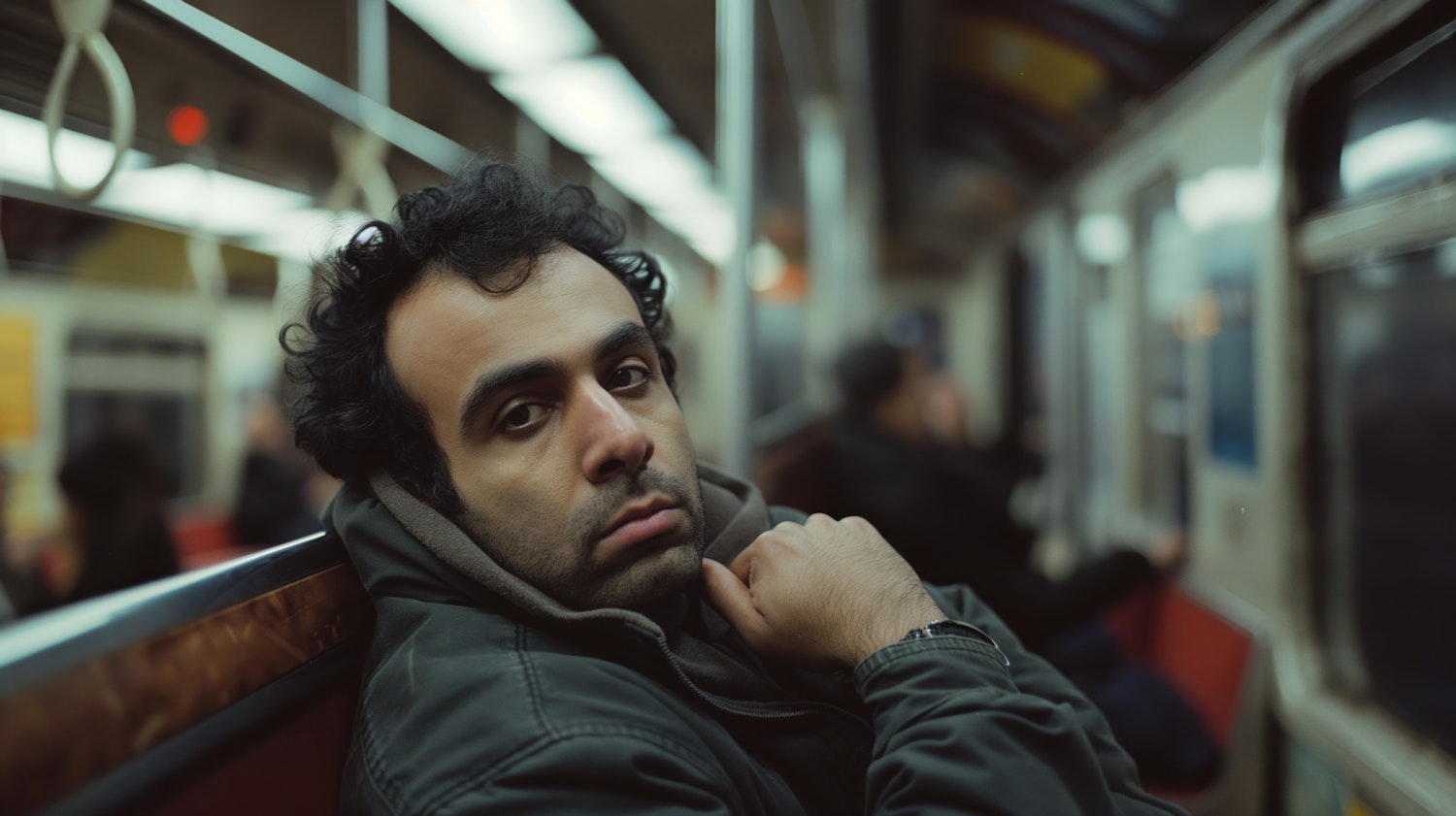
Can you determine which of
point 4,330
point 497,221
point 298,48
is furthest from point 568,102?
point 497,221

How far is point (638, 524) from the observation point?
112 centimetres

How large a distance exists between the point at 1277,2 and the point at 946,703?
7.59 feet

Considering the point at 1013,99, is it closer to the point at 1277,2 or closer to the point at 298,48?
the point at 1277,2

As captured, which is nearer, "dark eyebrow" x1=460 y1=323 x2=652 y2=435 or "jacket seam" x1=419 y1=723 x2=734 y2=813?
"jacket seam" x1=419 y1=723 x2=734 y2=813

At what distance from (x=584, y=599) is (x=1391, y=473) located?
200 centimetres

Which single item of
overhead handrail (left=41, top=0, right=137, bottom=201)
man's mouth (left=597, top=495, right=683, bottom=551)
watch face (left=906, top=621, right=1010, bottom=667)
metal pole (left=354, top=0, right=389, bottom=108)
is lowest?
watch face (left=906, top=621, right=1010, bottom=667)

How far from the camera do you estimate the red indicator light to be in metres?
2.18

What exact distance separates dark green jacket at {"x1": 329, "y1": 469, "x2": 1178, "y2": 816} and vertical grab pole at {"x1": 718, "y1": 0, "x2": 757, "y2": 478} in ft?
3.84

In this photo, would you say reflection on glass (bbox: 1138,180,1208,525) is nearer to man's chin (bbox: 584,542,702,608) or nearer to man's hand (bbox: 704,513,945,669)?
man's hand (bbox: 704,513,945,669)

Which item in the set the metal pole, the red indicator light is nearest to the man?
the red indicator light

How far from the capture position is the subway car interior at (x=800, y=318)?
1.02 metres

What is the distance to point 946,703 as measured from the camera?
Answer: 93 centimetres

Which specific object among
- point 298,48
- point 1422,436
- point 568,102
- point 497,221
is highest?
Result: point 568,102

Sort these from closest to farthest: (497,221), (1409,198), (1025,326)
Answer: (497,221), (1409,198), (1025,326)
